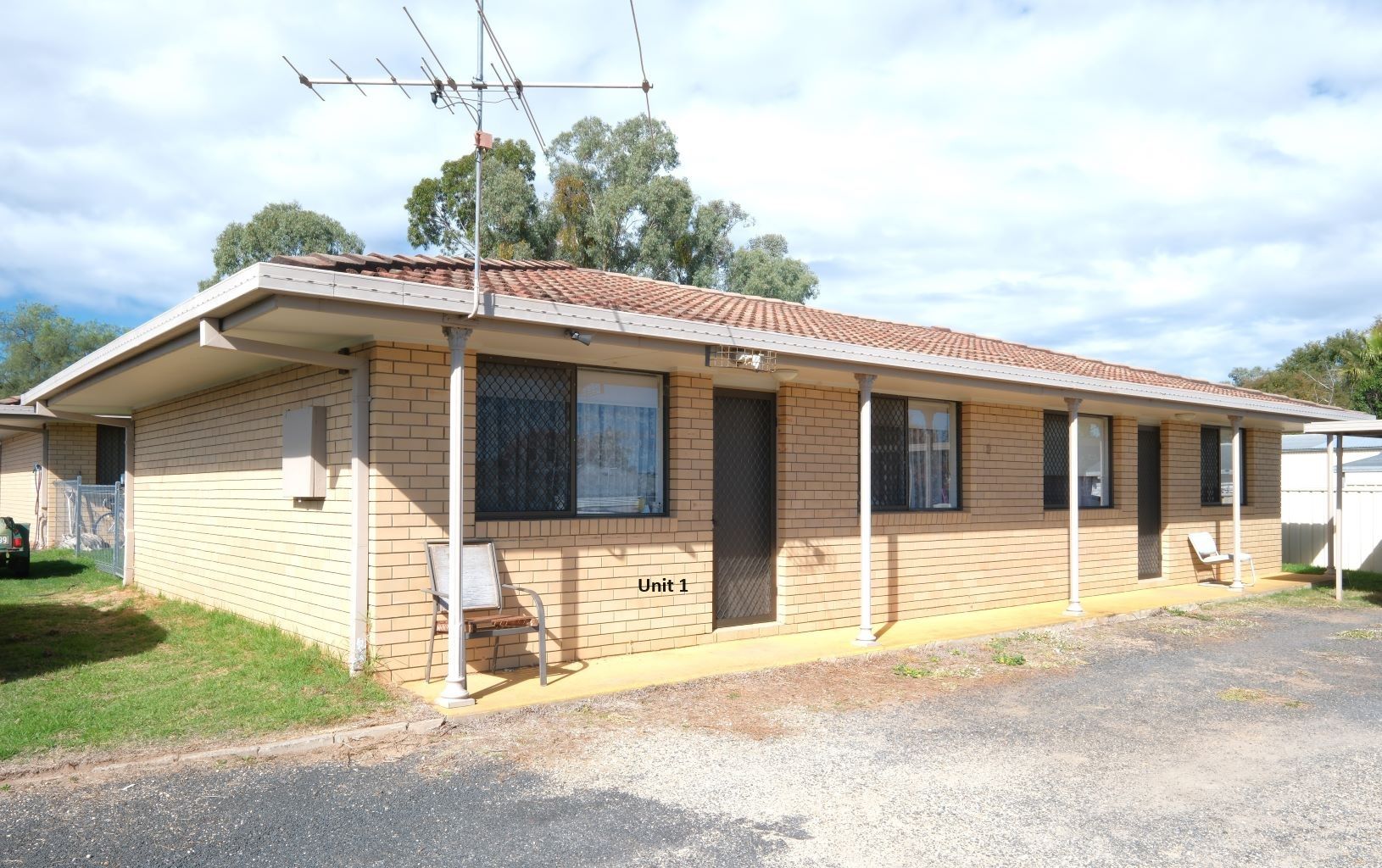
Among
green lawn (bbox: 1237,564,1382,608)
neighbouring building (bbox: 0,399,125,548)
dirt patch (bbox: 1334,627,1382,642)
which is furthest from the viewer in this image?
neighbouring building (bbox: 0,399,125,548)

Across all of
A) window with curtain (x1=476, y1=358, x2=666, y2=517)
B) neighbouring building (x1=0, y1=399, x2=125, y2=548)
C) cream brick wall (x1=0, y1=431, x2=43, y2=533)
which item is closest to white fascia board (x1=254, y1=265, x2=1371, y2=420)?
window with curtain (x1=476, y1=358, x2=666, y2=517)

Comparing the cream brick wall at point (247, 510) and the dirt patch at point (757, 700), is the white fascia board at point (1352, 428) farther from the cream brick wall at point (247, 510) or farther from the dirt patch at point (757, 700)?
the cream brick wall at point (247, 510)

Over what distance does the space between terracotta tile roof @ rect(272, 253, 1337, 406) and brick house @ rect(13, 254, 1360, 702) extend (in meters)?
0.09

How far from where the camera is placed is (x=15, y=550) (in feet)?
47.3

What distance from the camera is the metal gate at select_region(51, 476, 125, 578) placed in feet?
44.9

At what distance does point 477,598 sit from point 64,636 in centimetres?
494

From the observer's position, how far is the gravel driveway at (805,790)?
4129mm

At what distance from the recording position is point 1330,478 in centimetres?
1424

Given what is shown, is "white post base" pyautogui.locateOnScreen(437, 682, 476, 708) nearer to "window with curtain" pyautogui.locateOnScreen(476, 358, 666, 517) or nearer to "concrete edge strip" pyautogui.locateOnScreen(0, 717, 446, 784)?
"concrete edge strip" pyautogui.locateOnScreen(0, 717, 446, 784)

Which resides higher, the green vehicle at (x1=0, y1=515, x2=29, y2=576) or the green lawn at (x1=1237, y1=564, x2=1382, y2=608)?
the green vehicle at (x1=0, y1=515, x2=29, y2=576)

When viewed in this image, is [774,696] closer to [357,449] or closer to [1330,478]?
[357,449]

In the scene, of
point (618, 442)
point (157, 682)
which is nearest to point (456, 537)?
point (618, 442)

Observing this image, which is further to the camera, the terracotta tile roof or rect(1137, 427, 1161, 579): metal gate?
rect(1137, 427, 1161, 579): metal gate

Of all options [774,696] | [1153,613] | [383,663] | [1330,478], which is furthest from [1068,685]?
[1330,478]
